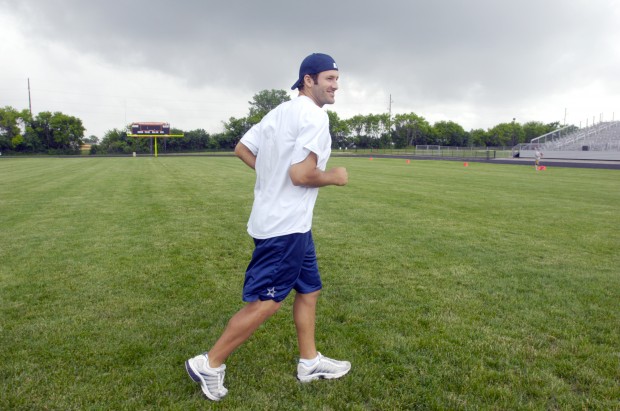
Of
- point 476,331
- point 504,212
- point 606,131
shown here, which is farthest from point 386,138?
point 476,331

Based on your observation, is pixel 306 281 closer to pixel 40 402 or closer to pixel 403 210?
pixel 40 402

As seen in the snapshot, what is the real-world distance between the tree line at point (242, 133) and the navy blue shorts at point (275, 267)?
70.6 m

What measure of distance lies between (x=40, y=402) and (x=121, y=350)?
0.69 m

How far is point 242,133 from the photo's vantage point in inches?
3051

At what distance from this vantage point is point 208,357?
265 centimetres

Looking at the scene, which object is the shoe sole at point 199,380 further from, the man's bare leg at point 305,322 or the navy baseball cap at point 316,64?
the navy baseball cap at point 316,64

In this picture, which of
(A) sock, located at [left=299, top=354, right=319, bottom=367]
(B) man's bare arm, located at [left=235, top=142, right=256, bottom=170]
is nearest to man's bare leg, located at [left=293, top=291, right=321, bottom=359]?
(A) sock, located at [left=299, top=354, right=319, bottom=367]

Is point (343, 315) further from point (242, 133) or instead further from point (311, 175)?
point (242, 133)

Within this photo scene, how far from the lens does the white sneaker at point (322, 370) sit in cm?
281

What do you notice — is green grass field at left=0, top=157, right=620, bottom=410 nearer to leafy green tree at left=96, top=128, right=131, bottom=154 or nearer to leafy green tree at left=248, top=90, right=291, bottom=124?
leafy green tree at left=96, top=128, right=131, bottom=154

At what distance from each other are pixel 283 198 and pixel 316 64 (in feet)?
2.84

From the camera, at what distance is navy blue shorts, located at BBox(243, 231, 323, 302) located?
2543 millimetres

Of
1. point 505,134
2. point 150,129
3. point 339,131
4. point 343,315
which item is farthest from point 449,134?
point 343,315

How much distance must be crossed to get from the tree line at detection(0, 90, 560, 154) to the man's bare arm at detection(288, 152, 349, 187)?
232ft
